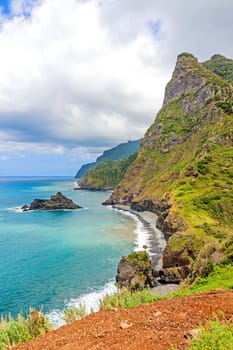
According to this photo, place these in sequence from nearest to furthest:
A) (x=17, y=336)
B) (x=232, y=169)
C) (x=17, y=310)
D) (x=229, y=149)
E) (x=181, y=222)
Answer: (x=17, y=336), (x=17, y=310), (x=181, y=222), (x=232, y=169), (x=229, y=149)

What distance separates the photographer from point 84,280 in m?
49.0

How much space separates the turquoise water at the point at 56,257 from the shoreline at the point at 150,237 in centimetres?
262

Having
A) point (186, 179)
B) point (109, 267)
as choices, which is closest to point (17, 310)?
point (109, 267)

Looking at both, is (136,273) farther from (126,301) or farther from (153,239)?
(153,239)

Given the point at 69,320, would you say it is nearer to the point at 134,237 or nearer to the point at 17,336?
the point at 17,336

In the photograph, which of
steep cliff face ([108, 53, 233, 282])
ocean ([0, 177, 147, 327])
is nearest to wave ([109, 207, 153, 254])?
ocean ([0, 177, 147, 327])

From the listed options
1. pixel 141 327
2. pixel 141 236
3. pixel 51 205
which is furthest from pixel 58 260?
pixel 51 205

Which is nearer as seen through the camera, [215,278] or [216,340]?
[216,340]

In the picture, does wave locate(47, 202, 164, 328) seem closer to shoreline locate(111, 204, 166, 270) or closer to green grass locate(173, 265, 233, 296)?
shoreline locate(111, 204, 166, 270)

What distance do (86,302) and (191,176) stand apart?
7491 centimetres

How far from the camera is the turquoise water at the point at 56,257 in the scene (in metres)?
43.0

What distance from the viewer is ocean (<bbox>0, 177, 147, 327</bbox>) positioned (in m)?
41.5

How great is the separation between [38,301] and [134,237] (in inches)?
1642

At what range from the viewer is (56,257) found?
63.1 metres
